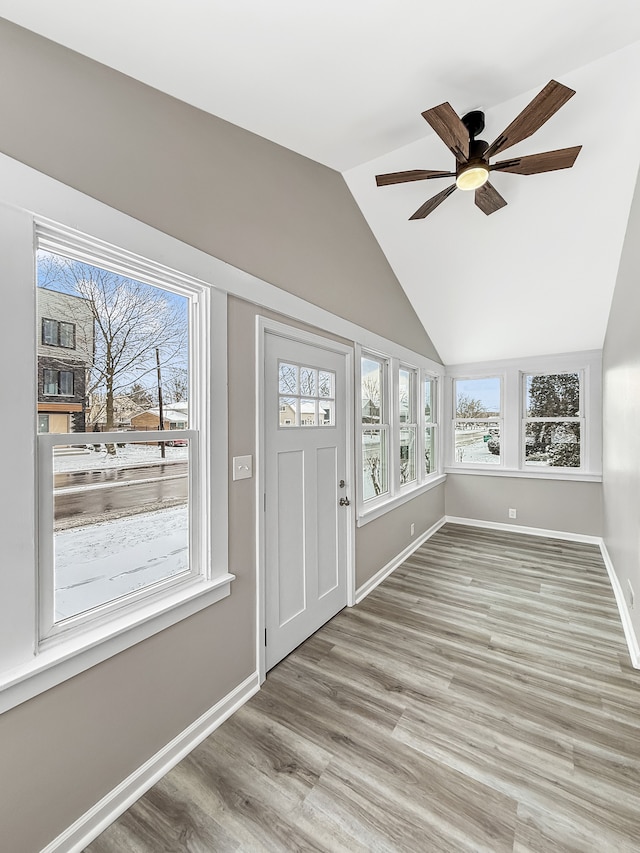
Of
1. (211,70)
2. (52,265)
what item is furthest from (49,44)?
(52,265)

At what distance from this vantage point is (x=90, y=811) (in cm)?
132

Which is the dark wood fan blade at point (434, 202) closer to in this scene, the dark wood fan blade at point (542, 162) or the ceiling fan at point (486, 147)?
the ceiling fan at point (486, 147)

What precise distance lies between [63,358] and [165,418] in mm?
447

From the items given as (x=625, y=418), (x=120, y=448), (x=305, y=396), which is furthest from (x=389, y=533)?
(x=120, y=448)

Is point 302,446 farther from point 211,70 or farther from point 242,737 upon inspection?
point 211,70

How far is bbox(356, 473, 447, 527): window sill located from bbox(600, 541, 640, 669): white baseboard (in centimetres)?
183

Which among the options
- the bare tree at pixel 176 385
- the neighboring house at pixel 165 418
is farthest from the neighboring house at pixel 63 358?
the bare tree at pixel 176 385

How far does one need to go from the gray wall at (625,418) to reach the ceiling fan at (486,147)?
3.25ft

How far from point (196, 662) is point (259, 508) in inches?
29.8

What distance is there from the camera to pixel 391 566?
360cm

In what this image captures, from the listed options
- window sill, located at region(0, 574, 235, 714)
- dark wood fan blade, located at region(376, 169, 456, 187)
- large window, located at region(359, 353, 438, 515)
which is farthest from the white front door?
dark wood fan blade, located at region(376, 169, 456, 187)

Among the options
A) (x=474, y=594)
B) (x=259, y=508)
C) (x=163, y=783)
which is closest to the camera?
(x=163, y=783)

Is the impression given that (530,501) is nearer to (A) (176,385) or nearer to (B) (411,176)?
(B) (411,176)

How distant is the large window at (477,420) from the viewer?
500 cm
